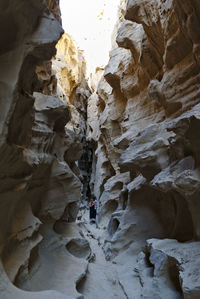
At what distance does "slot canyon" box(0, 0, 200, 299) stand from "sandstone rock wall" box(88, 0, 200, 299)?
0.03 m

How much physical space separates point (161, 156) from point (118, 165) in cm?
160

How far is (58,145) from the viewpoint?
8836 mm

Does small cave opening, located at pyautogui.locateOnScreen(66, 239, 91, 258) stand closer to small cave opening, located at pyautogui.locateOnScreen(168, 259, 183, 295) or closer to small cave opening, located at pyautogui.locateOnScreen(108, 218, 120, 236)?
small cave opening, located at pyautogui.locateOnScreen(108, 218, 120, 236)

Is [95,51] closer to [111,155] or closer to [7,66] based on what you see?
[111,155]

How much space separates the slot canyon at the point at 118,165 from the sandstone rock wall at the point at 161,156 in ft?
0.11

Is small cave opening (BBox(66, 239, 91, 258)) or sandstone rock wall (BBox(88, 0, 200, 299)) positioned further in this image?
small cave opening (BBox(66, 239, 91, 258))

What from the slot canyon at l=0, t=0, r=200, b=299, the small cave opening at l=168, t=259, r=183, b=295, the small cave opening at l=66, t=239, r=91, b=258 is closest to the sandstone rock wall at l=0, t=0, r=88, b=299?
the slot canyon at l=0, t=0, r=200, b=299

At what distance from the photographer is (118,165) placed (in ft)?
27.6

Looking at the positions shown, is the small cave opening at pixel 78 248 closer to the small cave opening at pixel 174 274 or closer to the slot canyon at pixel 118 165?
the slot canyon at pixel 118 165

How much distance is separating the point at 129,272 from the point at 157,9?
8.71 m

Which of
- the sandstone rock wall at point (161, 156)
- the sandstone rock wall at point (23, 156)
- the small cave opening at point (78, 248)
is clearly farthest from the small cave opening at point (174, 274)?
the small cave opening at point (78, 248)

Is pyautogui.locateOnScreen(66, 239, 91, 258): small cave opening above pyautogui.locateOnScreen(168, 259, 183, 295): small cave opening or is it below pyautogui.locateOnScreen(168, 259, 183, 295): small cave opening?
above

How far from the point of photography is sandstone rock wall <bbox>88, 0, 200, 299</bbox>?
523 centimetres

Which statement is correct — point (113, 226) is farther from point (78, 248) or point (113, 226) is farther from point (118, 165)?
point (118, 165)
